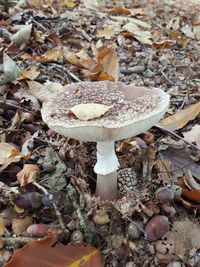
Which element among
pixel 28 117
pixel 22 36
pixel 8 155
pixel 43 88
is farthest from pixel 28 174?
pixel 22 36

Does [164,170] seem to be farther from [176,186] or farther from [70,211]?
[70,211]

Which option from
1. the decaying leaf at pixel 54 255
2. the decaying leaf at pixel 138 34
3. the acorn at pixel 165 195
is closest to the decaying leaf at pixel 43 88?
the acorn at pixel 165 195

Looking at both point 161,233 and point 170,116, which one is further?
point 170,116

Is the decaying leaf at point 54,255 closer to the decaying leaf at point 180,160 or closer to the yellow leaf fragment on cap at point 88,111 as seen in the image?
the yellow leaf fragment on cap at point 88,111

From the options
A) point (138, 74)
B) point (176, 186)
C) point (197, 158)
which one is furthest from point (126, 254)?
point (138, 74)

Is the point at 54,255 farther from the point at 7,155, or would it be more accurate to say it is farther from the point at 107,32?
the point at 107,32

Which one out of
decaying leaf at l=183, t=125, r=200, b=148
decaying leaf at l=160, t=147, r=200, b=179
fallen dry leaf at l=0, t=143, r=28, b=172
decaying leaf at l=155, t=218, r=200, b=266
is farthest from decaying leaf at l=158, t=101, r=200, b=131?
fallen dry leaf at l=0, t=143, r=28, b=172

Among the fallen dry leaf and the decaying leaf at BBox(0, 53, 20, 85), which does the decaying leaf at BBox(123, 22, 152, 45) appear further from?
the fallen dry leaf
